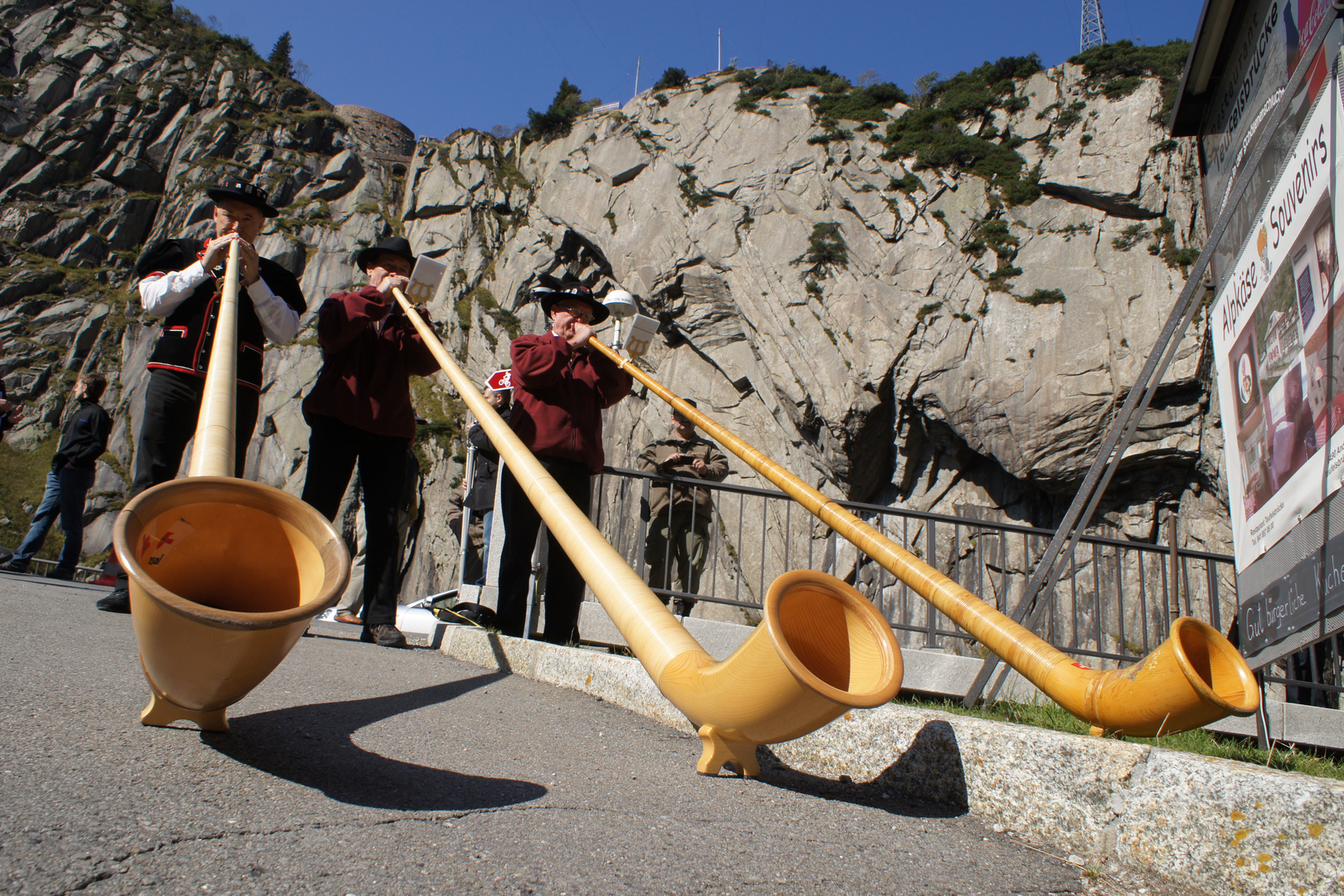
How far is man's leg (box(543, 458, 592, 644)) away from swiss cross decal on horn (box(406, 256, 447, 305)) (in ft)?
3.73

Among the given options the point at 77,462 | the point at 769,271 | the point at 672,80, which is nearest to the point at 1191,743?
the point at 77,462

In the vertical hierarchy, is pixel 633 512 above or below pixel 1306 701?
above

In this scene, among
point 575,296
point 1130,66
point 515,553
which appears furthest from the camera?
point 1130,66

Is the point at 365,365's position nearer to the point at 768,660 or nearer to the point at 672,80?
the point at 768,660

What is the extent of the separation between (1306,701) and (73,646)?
8201mm

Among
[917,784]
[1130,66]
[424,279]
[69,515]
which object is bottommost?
[917,784]

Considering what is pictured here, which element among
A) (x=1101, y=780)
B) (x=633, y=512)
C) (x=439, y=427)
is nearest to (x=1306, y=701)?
(x=1101, y=780)

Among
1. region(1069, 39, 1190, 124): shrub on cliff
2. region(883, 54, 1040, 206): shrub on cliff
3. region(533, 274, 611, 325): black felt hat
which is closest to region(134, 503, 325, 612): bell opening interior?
region(533, 274, 611, 325): black felt hat

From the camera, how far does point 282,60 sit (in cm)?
4662

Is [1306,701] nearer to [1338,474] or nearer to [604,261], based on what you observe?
[1338,474]

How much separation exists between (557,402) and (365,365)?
1009 millimetres

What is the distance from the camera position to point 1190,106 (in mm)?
3836

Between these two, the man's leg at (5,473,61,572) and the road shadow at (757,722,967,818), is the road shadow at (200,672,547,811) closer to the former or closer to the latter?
the road shadow at (757,722,967,818)

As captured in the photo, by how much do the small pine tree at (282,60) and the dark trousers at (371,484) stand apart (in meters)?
51.4
